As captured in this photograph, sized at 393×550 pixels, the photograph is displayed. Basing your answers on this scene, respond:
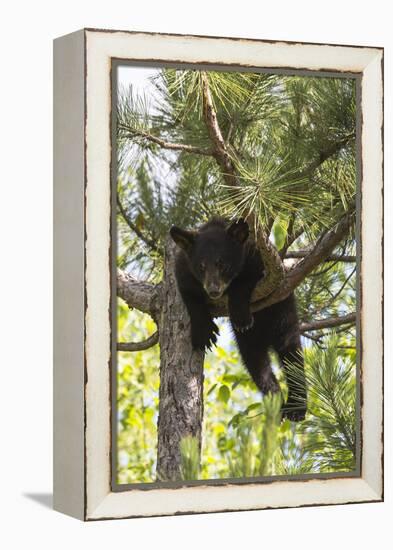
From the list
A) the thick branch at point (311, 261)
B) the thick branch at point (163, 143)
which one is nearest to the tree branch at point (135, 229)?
the thick branch at point (163, 143)

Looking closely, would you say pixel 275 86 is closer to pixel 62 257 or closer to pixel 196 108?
pixel 196 108

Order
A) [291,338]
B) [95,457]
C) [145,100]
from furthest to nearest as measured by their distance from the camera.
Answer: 1. [291,338]
2. [145,100]
3. [95,457]

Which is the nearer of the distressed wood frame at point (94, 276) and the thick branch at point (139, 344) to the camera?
the distressed wood frame at point (94, 276)

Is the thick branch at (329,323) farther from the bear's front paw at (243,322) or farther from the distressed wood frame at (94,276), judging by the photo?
the distressed wood frame at (94,276)

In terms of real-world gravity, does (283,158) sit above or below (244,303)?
above

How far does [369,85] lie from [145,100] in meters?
0.87

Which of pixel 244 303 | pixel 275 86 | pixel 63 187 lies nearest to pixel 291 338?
→ pixel 244 303

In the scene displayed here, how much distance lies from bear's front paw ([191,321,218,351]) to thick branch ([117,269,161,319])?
0.20 m

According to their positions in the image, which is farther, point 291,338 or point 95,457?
point 291,338

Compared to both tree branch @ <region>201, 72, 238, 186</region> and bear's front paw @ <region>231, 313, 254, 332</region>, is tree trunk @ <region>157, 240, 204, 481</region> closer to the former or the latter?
bear's front paw @ <region>231, 313, 254, 332</region>

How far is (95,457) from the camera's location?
361 cm

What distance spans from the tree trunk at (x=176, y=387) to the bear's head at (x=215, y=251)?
0.18 metres

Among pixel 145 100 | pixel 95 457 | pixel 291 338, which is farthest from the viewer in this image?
pixel 291 338

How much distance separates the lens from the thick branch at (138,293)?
4.11m
